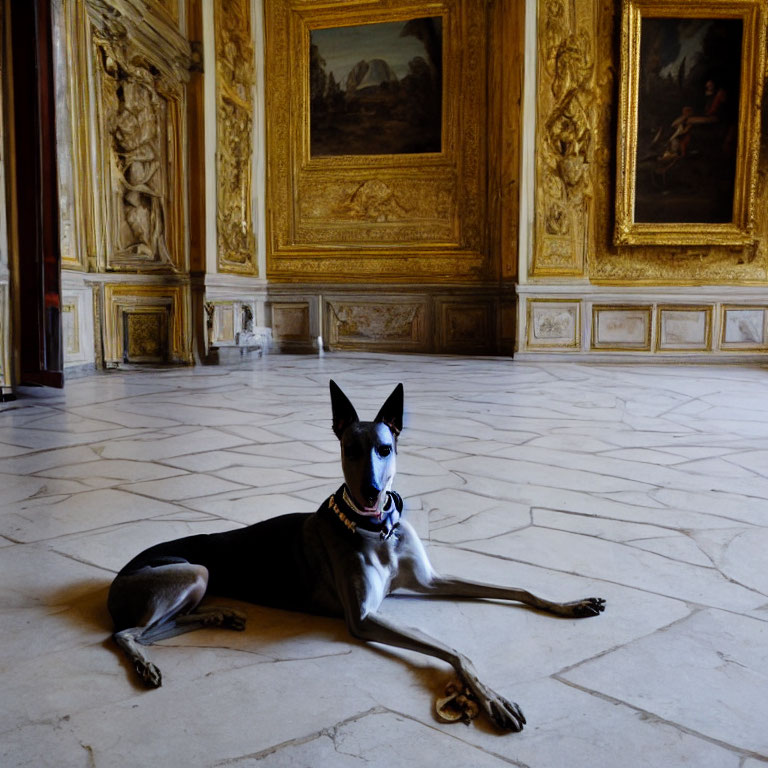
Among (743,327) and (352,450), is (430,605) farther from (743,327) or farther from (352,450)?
(743,327)

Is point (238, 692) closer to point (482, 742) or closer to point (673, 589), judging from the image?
point (482, 742)

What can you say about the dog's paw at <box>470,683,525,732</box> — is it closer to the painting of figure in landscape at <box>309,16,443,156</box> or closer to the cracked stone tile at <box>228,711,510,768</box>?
the cracked stone tile at <box>228,711,510,768</box>

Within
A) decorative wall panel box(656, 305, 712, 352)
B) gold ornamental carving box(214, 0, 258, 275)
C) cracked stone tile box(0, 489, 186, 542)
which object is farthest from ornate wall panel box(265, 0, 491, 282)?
cracked stone tile box(0, 489, 186, 542)

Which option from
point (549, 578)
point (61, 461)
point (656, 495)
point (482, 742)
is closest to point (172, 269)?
point (61, 461)

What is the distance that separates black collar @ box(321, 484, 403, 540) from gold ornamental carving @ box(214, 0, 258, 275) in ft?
28.8

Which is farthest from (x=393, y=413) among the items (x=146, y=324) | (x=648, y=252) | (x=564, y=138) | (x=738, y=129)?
(x=738, y=129)

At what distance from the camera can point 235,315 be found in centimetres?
1083

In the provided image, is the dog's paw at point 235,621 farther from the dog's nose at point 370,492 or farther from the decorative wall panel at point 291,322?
the decorative wall panel at point 291,322

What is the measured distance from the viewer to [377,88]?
11.7 meters

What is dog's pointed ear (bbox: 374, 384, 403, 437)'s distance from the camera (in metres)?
2.00

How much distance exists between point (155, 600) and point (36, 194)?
564cm

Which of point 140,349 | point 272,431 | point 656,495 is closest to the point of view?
point 656,495

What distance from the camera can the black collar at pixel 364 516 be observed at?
6.50 ft

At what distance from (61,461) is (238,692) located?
9.35ft
